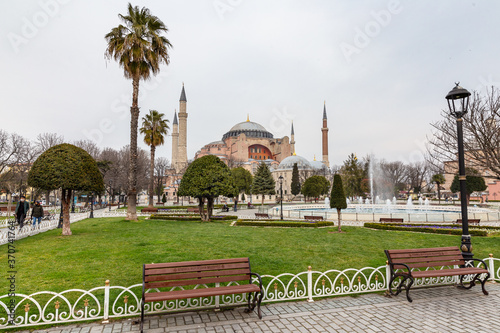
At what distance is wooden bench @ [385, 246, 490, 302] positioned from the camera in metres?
5.26

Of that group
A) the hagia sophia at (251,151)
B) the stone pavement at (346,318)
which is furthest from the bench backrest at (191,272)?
the hagia sophia at (251,151)

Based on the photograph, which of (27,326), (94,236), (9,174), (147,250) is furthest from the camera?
(9,174)

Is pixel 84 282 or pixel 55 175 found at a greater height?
pixel 55 175

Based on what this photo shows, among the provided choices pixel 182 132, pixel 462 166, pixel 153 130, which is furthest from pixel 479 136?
pixel 182 132

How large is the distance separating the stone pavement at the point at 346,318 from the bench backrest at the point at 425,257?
610 mm

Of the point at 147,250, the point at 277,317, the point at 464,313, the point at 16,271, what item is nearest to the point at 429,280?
the point at 464,313

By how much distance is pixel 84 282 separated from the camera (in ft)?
19.8

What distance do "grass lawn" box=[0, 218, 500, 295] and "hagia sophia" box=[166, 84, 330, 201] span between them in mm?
55357

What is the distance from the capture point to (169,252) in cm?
916

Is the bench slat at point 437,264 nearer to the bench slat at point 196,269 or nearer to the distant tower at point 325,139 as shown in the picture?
the bench slat at point 196,269

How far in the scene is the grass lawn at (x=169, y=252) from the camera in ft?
21.3

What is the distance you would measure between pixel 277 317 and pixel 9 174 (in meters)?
35.6

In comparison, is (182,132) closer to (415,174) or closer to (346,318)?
(415,174)

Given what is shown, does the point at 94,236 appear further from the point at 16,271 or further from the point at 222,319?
the point at 222,319
